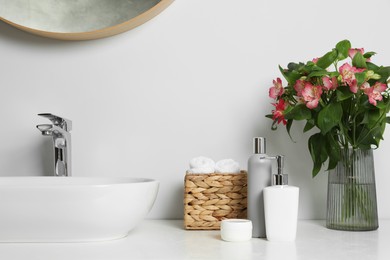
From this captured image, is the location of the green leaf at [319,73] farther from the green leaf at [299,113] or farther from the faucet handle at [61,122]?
the faucet handle at [61,122]

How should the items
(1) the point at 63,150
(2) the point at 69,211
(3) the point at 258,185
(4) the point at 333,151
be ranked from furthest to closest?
(1) the point at 63,150
(4) the point at 333,151
(3) the point at 258,185
(2) the point at 69,211

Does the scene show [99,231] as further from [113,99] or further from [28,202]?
[113,99]

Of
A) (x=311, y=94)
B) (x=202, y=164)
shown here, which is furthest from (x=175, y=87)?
(x=311, y=94)

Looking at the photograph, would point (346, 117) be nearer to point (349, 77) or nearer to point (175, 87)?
point (349, 77)

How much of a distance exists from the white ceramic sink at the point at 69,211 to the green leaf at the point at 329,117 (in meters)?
0.45

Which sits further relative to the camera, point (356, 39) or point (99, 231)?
point (356, 39)

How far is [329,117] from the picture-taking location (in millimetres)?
1237

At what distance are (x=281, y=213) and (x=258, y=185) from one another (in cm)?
9

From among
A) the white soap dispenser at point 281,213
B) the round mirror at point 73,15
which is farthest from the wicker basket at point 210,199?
the round mirror at point 73,15

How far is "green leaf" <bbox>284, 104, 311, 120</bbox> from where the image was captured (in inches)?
50.0

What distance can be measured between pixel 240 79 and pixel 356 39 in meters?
0.37

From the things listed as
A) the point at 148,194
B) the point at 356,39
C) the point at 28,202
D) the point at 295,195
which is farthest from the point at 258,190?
the point at 356,39

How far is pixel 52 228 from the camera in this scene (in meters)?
1.07

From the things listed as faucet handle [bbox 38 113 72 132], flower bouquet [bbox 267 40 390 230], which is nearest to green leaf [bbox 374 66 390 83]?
flower bouquet [bbox 267 40 390 230]
